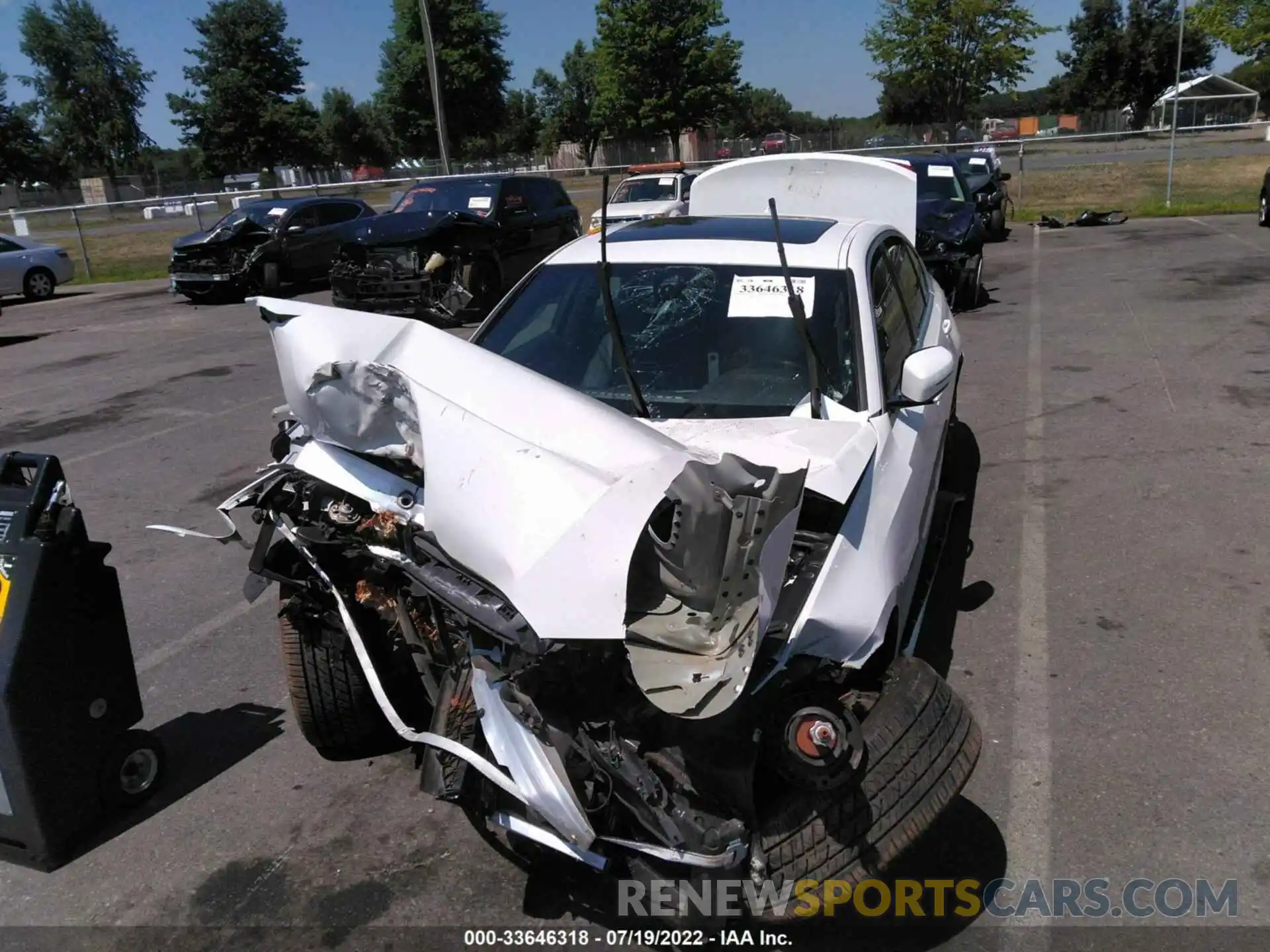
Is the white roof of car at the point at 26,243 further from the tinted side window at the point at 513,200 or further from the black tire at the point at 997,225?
the black tire at the point at 997,225

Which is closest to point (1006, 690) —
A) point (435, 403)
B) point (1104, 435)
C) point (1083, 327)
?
point (435, 403)

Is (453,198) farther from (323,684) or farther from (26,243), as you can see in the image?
(323,684)

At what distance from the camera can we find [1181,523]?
538 centimetres

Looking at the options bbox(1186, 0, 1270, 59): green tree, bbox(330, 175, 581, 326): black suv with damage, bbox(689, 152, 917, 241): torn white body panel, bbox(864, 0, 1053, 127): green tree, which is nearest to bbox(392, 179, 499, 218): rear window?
bbox(330, 175, 581, 326): black suv with damage

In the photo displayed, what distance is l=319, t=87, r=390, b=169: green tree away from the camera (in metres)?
74.2

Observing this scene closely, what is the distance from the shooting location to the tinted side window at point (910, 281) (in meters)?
4.82

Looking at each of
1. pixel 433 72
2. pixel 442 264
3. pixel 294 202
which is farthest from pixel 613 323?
pixel 433 72

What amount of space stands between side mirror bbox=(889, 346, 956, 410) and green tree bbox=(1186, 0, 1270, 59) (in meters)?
29.7

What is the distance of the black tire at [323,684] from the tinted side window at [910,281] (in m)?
2.95

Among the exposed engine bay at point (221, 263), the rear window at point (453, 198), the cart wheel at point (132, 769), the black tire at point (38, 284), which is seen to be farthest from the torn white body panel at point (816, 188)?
the black tire at point (38, 284)

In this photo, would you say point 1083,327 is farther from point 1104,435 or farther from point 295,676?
point 295,676

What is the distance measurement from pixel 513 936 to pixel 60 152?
87.3m

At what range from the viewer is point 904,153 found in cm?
2869

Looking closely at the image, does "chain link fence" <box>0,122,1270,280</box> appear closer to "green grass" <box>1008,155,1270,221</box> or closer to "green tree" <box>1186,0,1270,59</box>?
"green grass" <box>1008,155,1270,221</box>
